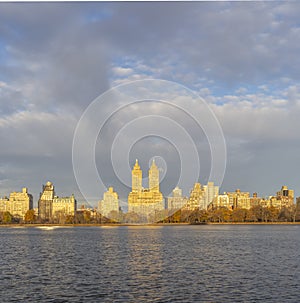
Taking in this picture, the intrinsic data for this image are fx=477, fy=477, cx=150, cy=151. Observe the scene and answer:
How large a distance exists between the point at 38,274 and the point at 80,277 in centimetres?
508

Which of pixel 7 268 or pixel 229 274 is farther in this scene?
pixel 7 268

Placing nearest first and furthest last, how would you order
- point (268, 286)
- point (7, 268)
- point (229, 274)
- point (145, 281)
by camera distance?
point (268, 286) → point (145, 281) → point (229, 274) → point (7, 268)

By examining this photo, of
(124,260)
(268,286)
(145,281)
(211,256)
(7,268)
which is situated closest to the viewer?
(268,286)

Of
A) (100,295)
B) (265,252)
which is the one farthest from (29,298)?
(265,252)

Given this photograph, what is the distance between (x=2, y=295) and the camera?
120 ft

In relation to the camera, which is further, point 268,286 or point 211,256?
point 211,256

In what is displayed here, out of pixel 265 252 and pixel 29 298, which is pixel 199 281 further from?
pixel 265 252

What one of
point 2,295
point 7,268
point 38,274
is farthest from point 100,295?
point 7,268

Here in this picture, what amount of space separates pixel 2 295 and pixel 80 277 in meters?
9.68

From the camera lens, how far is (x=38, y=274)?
1858 inches

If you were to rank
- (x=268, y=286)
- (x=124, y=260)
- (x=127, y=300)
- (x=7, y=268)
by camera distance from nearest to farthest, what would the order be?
(x=127, y=300) → (x=268, y=286) → (x=7, y=268) → (x=124, y=260)

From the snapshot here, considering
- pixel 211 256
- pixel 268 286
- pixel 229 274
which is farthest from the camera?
pixel 211 256

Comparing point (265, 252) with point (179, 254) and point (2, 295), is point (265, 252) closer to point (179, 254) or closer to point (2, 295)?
point (179, 254)


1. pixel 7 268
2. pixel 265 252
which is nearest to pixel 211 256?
pixel 265 252
